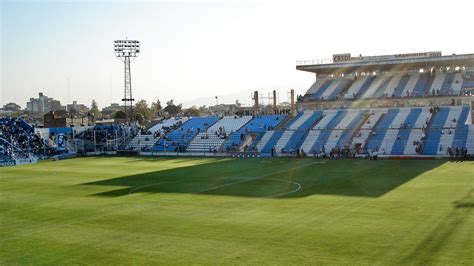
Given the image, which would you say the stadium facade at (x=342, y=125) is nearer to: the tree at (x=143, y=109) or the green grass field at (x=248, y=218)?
the green grass field at (x=248, y=218)

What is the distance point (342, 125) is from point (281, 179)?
29495 millimetres

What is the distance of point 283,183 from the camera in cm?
3172

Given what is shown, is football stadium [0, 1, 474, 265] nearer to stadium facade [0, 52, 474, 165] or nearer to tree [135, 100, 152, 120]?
stadium facade [0, 52, 474, 165]

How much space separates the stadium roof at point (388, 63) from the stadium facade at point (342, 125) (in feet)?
0.45

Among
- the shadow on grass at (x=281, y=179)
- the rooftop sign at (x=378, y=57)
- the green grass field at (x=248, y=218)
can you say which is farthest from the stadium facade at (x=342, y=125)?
the green grass field at (x=248, y=218)

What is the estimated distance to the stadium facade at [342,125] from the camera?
54062 mm

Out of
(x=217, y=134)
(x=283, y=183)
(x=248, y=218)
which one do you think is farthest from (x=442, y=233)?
(x=217, y=134)

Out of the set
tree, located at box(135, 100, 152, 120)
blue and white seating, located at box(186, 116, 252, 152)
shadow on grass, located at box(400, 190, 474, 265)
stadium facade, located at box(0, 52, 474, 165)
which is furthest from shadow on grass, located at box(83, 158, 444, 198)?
→ tree, located at box(135, 100, 152, 120)

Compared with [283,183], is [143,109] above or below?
above

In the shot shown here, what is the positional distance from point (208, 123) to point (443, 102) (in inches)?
1320

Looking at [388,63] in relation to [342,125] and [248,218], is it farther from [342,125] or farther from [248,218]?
[248,218]

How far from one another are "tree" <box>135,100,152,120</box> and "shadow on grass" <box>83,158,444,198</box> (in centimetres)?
8957

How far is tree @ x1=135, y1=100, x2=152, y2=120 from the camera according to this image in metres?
133

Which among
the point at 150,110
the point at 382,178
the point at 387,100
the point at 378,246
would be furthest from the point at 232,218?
the point at 150,110
